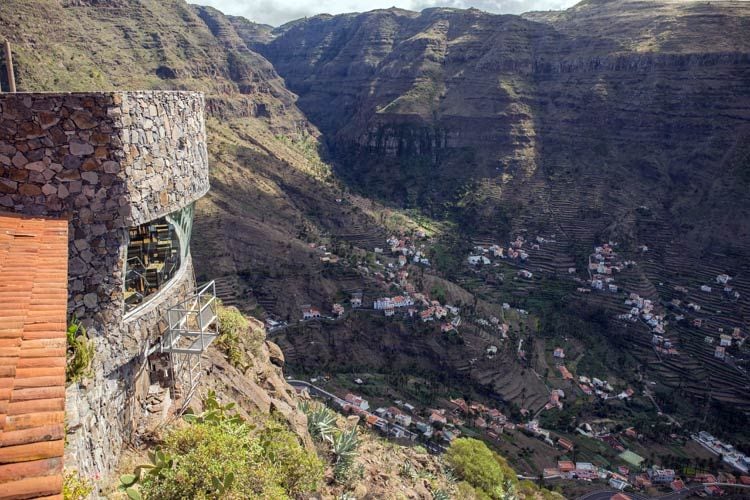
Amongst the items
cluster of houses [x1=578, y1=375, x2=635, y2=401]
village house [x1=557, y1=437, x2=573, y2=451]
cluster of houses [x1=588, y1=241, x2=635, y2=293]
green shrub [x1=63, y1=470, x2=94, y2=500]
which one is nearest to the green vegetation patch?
village house [x1=557, y1=437, x2=573, y2=451]

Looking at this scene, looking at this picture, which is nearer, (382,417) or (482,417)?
(382,417)

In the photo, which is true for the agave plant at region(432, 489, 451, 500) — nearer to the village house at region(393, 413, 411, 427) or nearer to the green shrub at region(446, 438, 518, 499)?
the green shrub at region(446, 438, 518, 499)

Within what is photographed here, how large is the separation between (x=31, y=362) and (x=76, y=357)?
101 inches

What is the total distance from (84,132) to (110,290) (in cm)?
179

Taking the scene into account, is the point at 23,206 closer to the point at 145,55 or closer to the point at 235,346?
the point at 235,346

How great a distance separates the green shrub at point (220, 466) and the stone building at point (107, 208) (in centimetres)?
64

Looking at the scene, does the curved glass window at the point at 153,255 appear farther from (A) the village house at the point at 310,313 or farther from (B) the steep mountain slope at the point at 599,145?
(B) the steep mountain slope at the point at 599,145

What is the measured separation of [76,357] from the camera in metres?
5.20

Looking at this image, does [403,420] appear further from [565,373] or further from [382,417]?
[565,373]

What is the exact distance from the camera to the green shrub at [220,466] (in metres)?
Answer: 5.10

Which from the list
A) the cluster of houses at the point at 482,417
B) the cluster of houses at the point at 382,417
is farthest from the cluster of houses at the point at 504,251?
the cluster of houses at the point at 382,417

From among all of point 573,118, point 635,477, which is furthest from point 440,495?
point 573,118

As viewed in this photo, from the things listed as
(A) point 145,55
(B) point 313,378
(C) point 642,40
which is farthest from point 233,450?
(C) point 642,40

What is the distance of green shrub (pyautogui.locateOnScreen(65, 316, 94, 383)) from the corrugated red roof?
1047 mm
